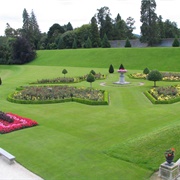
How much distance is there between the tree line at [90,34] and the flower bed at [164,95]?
38839mm

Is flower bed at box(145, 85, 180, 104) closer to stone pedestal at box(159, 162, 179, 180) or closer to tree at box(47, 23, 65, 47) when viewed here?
stone pedestal at box(159, 162, 179, 180)

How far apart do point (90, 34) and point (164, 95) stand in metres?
56.0

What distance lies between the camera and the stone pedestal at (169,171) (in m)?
7.71

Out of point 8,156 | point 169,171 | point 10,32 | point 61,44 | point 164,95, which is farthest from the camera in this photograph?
point 10,32

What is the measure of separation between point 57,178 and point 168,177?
11.4 ft

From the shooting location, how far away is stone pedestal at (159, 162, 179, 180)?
25.3 ft

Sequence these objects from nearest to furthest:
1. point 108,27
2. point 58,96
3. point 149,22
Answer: point 58,96 → point 149,22 → point 108,27

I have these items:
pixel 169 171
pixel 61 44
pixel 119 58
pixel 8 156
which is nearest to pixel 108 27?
pixel 61 44

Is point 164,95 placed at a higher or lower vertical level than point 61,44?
lower

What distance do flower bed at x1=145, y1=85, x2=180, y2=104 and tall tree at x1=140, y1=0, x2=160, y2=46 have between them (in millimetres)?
39448

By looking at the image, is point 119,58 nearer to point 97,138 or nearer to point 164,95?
point 164,95

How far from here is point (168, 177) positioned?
7.75 m

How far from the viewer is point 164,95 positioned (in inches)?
792

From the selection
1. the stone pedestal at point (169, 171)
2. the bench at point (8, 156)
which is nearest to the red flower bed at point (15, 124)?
the bench at point (8, 156)
